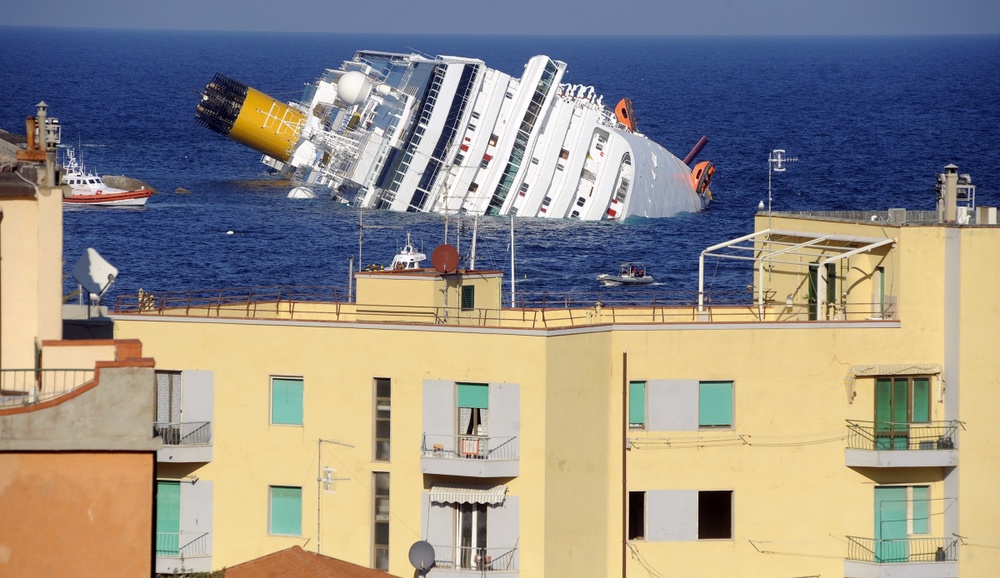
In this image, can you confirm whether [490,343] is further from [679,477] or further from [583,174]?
[583,174]

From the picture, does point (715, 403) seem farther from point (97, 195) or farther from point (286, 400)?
point (97, 195)

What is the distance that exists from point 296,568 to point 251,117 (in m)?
81.9

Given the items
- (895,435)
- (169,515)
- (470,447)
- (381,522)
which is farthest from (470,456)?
(895,435)

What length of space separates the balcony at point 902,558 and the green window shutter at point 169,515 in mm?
9887

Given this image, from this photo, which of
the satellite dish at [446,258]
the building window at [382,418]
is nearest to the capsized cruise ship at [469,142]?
the satellite dish at [446,258]

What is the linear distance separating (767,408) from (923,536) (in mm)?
3081

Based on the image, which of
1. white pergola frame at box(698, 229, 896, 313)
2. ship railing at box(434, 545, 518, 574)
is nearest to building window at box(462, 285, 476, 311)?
white pergola frame at box(698, 229, 896, 313)

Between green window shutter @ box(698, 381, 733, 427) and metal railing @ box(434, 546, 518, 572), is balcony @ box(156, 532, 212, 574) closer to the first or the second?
metal railing @ box(434, 546, 518, 572)

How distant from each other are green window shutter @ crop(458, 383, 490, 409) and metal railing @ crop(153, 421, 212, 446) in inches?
151

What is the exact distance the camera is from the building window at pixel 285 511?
27.7 m

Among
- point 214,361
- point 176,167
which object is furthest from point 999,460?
point 176,167

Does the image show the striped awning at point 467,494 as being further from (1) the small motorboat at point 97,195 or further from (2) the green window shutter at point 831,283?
(1) the small motorboat at point 97,195

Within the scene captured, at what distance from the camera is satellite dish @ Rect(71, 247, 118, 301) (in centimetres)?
3084

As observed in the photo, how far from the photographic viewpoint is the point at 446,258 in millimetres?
29219
